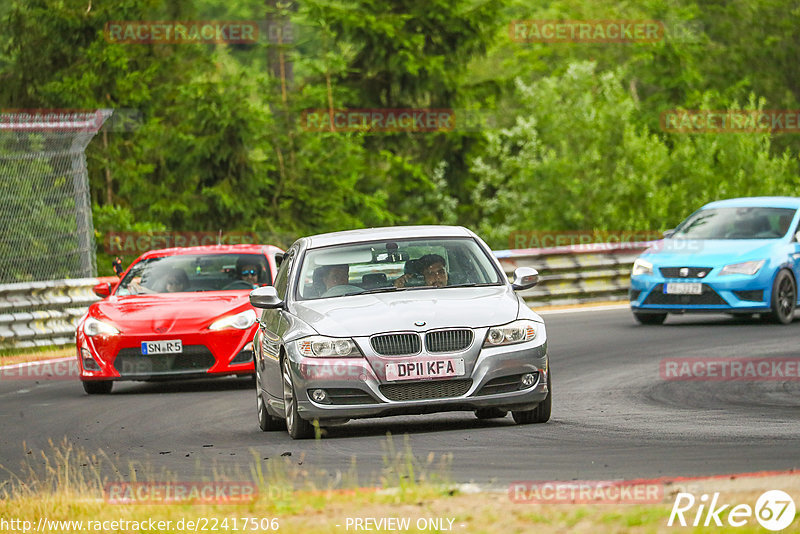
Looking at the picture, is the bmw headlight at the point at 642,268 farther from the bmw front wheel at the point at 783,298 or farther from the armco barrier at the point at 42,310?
the armco barrier at the point at 42,310

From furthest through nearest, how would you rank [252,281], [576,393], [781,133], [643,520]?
[781,133] < [252,281] < [576,393] < [643,520]

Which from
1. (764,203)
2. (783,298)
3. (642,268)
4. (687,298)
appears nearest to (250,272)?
(642,268)

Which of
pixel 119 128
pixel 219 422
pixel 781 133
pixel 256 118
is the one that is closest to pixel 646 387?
pixel 219 422

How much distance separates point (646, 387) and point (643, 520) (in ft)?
24.3

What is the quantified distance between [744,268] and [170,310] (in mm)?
7672

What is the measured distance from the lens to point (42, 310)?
69.5ft

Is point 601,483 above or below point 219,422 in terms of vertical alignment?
above

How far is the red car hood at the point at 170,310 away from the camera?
49.3 feet

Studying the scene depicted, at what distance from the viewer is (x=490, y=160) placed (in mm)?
50844

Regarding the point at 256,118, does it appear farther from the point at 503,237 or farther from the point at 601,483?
the point at 601,483

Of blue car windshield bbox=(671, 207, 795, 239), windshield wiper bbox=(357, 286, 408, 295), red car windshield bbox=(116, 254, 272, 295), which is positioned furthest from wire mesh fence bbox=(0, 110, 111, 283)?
windshield wiper bbox=(357, 286, 408, 295)

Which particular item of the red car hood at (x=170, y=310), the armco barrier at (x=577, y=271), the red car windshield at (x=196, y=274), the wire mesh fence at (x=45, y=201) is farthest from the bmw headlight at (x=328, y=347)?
the armco barrier at (x=577, y=271)

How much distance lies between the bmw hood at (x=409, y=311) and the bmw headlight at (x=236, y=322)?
4084 millimetres

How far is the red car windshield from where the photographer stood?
1617 cm
